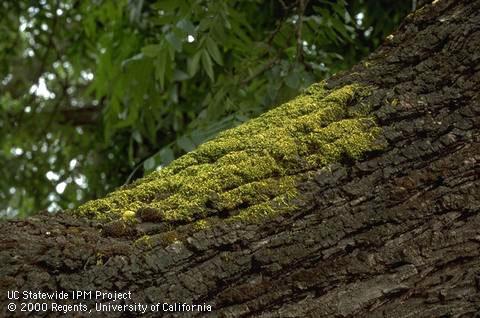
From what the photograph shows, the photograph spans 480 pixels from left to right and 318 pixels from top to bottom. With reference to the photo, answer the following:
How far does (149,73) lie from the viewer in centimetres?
245

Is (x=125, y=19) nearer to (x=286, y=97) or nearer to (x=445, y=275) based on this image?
(x=286, y=97)

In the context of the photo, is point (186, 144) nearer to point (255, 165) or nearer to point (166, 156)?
point (166, 156)

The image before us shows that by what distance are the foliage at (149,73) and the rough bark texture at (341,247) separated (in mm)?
834

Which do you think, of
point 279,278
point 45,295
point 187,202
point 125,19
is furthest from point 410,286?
point 125,19

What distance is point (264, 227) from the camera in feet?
3.56

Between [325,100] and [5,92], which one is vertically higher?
[5,92]

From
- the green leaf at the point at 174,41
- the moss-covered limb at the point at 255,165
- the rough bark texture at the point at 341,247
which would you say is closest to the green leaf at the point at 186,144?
the green leaf at the point at 174,41

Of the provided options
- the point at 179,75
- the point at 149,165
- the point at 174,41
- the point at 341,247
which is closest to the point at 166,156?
the point at 149,165

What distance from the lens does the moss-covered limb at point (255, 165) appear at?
1.12 m

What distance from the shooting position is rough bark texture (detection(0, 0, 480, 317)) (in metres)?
1.01

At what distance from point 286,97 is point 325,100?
85 cm

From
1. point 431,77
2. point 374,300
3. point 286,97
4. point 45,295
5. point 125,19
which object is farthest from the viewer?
point 125,19

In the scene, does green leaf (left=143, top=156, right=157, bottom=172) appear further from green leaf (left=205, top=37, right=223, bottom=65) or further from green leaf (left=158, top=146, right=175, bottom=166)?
green leaf (left=205, top=37, right=223, bottom=65)

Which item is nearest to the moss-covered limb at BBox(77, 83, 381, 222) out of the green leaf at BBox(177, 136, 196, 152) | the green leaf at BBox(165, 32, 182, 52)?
the green leaf at BBox(177, 136, 196, 152)
